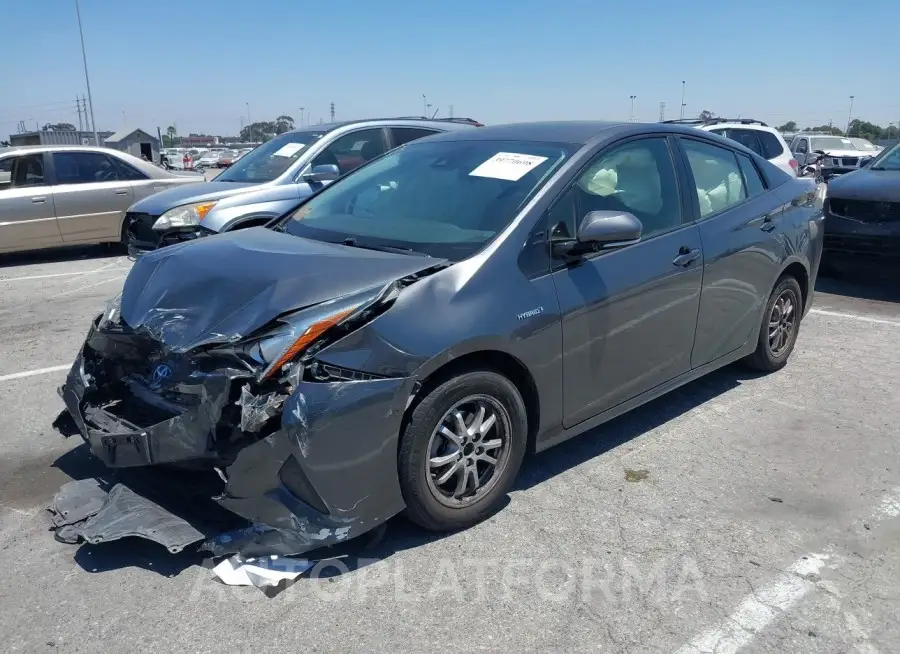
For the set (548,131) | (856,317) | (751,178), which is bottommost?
(856,317)

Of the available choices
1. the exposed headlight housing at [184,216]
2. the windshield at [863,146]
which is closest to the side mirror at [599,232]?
the exposed headlight housing at [184,216]

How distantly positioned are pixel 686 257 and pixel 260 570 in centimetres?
277

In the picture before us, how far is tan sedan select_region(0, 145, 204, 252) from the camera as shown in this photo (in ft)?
33.5

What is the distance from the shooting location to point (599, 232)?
358 centimetres

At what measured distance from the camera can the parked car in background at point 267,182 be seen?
7.54 m

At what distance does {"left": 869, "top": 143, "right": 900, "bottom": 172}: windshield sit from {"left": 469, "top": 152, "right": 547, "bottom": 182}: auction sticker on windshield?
6915 mm

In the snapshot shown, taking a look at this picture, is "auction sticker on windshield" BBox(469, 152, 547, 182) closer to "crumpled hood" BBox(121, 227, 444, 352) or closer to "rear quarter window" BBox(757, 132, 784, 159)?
"crumpled hood" BBox(121, 227, 444, 352)

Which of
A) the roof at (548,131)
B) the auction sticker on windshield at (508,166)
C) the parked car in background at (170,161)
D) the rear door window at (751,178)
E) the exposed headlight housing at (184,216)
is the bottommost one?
the parked car in background at (170,161)

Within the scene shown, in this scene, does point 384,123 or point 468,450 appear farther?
point 384,123

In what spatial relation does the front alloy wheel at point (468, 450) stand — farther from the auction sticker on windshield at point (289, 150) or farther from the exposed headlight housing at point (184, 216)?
the auction sticker on windshield at point (289, 150)

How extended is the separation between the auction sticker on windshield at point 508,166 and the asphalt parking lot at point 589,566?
1548 mm

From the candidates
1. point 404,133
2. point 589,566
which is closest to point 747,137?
point 404,133

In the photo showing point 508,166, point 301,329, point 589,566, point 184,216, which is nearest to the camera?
point 301,329

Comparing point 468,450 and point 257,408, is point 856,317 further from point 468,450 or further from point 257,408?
point 257,408
